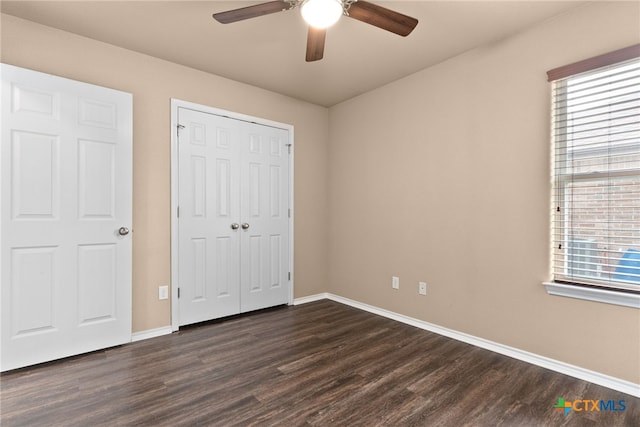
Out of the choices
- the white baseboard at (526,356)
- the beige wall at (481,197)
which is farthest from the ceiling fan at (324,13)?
the white baseboard at (526,356)

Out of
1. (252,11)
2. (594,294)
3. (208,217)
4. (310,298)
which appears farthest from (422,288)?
(252,11)

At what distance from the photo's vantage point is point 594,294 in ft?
6.83

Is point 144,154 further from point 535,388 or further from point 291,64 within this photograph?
point 535,388

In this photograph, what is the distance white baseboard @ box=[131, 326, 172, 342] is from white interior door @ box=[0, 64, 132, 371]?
4.7 inches

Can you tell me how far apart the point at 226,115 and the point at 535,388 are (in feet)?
11.3

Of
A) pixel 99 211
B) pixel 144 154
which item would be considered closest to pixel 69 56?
pixel 144 154

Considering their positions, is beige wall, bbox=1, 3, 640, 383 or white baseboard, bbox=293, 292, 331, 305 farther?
white baseboard, bbox=293, 292, 331, 305

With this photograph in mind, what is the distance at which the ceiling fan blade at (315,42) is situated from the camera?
2.01m

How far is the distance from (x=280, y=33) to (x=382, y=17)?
36.2 inches

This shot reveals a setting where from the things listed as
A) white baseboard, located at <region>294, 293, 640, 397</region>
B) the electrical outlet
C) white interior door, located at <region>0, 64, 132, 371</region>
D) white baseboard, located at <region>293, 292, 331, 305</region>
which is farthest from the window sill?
white interior door, located at <region>0, 64, 132, 371</region>

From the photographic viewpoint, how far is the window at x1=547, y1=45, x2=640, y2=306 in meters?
2.00

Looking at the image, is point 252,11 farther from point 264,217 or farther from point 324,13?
point 264,217

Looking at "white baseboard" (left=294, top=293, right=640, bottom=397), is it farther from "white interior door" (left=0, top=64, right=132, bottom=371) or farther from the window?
"white interior door" (left=0, top=64, right=132, bottom=371)

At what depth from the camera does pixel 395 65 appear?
3.05 meters
